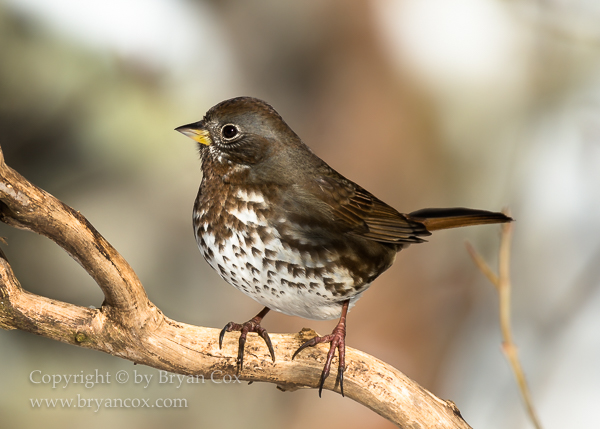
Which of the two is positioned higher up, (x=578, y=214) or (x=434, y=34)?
(x=434, y=34)

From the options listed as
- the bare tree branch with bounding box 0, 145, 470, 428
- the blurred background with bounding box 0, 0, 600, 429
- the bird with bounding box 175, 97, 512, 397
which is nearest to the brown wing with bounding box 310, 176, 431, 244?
the bird with bounding box 175, 97, 512, 397

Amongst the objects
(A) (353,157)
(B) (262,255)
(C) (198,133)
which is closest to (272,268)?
(B) (262,255)

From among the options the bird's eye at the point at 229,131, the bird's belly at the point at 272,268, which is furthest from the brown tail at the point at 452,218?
the bird's eye at the point at 229,131

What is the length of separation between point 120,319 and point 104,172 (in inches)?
83.3

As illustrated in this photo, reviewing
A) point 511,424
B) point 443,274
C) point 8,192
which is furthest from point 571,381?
point 8,192

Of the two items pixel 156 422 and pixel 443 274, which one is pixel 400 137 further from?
pixel 156 422

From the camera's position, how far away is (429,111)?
17.7ft

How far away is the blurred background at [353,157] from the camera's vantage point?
4.12 metres

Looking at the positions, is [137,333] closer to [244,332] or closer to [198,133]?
[244,332]

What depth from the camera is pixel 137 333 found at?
2.49 m

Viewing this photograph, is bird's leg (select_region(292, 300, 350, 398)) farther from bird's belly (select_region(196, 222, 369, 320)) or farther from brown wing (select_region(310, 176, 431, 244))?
brown wing (select_region(310, 176, 431, 244))

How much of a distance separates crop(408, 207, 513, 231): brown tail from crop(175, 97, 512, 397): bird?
133 mm

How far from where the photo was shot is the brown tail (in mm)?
3135

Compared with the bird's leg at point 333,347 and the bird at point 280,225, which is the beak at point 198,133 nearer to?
the bird at point 280,225
